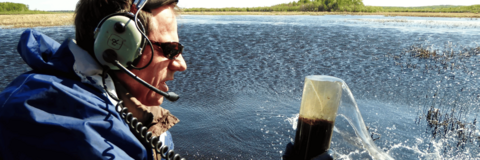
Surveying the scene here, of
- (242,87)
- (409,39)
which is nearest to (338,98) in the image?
(242,87)

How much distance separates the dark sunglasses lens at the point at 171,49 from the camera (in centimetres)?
147

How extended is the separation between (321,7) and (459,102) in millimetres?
80273

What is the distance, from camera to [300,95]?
8000mm

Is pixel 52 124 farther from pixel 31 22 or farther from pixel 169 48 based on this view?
pixel 31 22

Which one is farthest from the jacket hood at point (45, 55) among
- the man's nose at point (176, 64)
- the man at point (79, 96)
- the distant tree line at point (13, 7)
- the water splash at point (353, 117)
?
the distant tree line at point (13, 7)

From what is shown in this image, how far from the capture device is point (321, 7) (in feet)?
275

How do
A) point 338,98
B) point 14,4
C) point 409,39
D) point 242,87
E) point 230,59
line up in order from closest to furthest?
point 338,98 < point 242,87 < point 230,59 < point 409,39 < point 14,4

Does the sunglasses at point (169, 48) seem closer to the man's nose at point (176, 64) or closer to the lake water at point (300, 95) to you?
the man's nose at point (176, 64)

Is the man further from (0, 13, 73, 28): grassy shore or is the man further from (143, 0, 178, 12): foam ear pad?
(0, 13, 73, 28): grassy shore

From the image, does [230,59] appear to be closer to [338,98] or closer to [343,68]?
[343,68]

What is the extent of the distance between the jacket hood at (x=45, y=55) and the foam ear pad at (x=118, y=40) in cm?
11

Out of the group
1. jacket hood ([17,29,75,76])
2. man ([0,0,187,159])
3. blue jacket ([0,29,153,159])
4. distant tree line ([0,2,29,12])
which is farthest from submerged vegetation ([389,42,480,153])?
distant tree line ([0,2,29,12])

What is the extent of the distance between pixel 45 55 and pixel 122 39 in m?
0.30

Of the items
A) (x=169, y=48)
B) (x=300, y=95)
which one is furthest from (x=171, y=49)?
(x=300, y=95)
